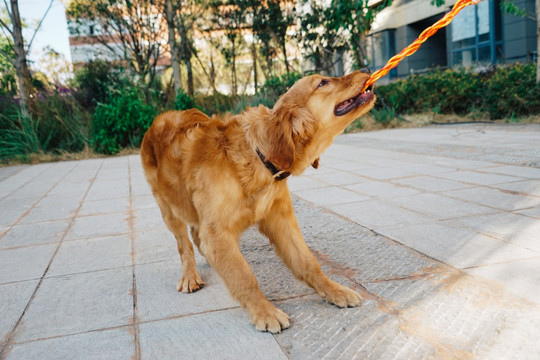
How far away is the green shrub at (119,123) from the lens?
11594mm

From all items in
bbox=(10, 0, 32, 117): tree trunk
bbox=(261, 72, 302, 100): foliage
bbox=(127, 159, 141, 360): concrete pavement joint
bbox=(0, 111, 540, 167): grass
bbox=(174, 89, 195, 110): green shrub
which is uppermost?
bbox=(10, 0, 32, 117): tree trunk

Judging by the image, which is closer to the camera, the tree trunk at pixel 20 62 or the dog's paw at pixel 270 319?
the dog's paw at pixel 270 319

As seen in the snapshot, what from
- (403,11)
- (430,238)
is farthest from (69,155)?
(403,11)

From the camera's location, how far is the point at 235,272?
8.06 ft

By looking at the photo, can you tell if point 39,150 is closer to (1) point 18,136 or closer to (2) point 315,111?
(1) point 18,136

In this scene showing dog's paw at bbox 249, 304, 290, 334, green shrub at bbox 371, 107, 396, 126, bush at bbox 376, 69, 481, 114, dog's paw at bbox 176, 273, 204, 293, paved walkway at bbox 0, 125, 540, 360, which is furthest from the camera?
green shrub at bbox 371, 107, 396, 126

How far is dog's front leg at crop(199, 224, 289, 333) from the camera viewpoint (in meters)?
2.32

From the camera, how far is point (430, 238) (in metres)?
3.36

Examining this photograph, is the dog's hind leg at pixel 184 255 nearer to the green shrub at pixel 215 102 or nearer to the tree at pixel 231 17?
the green shrub at pixel 215 102

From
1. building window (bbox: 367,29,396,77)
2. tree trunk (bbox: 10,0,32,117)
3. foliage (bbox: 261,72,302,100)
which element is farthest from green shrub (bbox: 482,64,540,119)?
building window (bbox: 367,29,396,77)

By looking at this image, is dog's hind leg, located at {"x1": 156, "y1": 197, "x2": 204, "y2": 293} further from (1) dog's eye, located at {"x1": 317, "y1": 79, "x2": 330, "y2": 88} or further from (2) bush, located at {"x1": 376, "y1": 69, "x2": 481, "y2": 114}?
(2) bush, located at {"x1": 376, "y1": 69, "x2": 481, "y2": 114}

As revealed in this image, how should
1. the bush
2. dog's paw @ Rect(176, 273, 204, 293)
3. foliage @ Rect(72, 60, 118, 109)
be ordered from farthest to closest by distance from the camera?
foliage @ Rect(72, 60, 118, 109) < the bush < dog's paw @ Rect(176, 273, 204, 293)

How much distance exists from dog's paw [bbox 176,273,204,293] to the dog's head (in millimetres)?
1041

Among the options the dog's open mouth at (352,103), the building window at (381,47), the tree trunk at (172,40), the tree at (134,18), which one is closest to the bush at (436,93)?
the tree trunk at (172,40)
